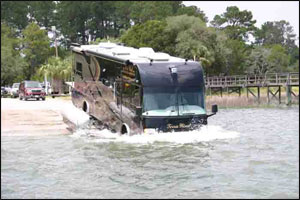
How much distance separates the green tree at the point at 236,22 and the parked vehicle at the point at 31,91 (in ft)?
192

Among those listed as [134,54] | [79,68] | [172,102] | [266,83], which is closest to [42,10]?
[172,102]

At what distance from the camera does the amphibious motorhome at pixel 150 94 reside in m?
18.2

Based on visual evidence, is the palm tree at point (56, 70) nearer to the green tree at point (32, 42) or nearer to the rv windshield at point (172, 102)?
the green tree at point (32, 42)

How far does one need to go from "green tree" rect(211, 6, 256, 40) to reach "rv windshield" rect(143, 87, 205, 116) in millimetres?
78486

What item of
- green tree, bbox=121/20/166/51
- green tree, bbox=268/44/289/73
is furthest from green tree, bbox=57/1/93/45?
green tree, bbox=268/44/289/73

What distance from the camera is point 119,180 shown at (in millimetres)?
10945

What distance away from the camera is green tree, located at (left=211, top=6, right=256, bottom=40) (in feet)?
318

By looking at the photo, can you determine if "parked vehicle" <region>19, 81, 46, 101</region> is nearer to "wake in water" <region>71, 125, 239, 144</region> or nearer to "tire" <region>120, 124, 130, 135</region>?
"wake in water" <region>71, 125, 239, 144</region>

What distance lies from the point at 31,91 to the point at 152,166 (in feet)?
102

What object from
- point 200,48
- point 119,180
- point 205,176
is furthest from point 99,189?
point 200,48

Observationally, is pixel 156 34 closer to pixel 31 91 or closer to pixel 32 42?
pixel 31 91

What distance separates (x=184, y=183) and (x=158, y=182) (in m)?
0.56

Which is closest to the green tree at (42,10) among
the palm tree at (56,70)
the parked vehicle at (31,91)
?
the parked vehicle at (31,91)

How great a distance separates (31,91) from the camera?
4225 centimetres
